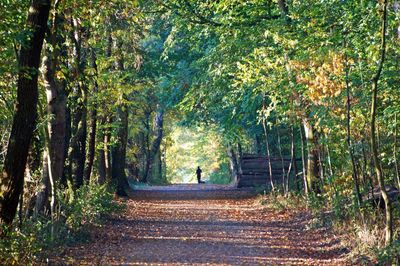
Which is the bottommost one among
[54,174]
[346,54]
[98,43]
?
[54,174]

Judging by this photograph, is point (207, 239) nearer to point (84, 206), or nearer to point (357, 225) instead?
point (84, 206)

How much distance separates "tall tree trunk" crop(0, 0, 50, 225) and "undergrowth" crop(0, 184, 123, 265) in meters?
0.54

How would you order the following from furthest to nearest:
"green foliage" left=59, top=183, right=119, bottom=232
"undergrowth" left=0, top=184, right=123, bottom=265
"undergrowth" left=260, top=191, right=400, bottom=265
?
"green foliage" left=59, top=183, right=119, bottom=232 → "undergrowth" left=260, top=191, right=400, bottom=265 → "undergrowth" left=0, top=184, right=123, bottom=265

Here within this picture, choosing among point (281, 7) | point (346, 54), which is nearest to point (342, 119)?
point (346, 54)

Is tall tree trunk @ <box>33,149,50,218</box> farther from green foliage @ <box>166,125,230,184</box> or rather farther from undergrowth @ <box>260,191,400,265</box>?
green foliage @ <box>166,125,230,184</box>

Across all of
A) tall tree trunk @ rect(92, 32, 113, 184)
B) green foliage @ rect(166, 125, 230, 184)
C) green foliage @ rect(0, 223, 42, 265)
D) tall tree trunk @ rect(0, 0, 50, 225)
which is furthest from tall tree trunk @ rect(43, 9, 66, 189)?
green foliage @ rect(166, 125, 230, 184)

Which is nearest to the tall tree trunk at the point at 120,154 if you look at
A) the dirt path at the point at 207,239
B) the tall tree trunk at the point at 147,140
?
the dirt path at the point at 207,239

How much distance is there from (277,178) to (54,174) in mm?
20626

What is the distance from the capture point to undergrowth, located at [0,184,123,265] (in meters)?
9.80

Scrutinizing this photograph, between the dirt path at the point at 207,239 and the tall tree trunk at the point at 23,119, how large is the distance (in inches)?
83.8

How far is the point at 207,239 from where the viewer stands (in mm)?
16109

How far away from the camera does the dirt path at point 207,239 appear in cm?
1284

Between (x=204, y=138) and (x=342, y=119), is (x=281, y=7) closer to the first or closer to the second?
(x=342, y=119)

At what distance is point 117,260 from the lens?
1262cm
